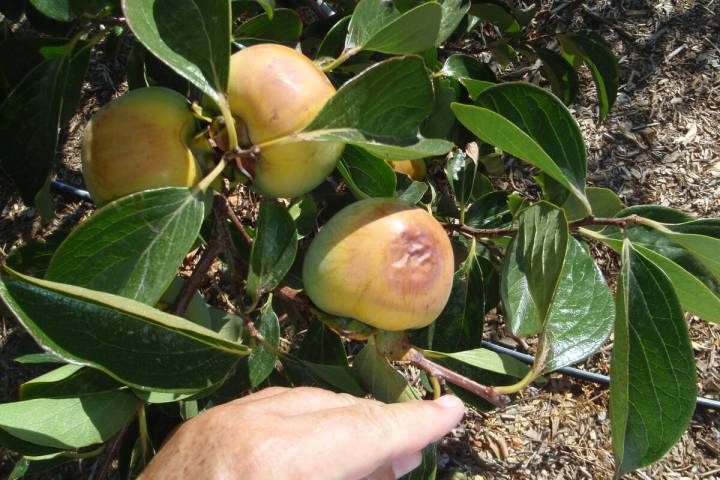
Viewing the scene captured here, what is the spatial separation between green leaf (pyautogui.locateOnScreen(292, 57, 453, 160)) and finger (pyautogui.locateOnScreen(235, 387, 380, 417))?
31 cm

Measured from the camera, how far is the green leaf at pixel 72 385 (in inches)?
32.1

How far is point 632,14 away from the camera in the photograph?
2.09 meters

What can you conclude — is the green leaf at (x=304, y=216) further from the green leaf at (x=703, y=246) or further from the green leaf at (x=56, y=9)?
the green leaf at (x=703, y=246)

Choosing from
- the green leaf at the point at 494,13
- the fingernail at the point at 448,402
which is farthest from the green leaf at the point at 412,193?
the green leaf at the point at 494,13

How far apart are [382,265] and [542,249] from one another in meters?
0.23

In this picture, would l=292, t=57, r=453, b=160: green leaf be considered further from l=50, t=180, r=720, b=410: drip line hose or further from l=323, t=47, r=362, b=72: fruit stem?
l=50, t=180, r=720, b=410: drip line hose

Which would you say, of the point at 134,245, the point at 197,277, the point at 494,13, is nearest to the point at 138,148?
the point at 134,245

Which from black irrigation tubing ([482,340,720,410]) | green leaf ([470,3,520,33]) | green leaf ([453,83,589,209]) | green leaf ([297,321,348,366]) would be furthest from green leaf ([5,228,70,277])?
black irrigation tubing ([482,340,720,410])

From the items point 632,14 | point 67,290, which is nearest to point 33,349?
point 67,290

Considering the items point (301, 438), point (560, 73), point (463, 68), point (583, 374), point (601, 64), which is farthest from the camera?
point (583, 374)

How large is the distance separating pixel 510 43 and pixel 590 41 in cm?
27

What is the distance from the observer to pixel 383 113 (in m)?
0.77

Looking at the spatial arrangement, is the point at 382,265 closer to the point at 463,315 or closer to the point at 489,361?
the point at 489,361

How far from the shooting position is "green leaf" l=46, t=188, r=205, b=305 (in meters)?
0.74
